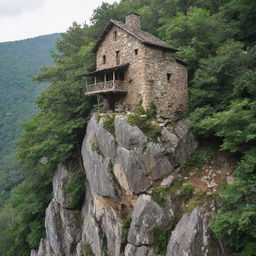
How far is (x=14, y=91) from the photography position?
78688 mm

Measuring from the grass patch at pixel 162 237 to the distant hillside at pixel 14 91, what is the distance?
48601 millimetres

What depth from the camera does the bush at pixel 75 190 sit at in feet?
60.7

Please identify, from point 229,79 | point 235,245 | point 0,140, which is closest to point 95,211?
point 235,245

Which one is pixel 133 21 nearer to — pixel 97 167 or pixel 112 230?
pixel 97 167

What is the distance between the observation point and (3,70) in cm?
8519

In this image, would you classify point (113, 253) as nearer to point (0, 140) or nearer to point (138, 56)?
point (138, 56)

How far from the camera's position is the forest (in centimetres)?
1014

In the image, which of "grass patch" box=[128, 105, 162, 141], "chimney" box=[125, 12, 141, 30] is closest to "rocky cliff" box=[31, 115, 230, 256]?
"grass patch" box=[128, 105, 162, 141]

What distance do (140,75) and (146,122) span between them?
3460 mm

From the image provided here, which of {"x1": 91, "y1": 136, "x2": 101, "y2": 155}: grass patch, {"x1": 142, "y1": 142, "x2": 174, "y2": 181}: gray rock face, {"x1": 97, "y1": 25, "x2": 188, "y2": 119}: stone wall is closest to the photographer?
{"x1": 142, "y1": 142, "x2": 174, "y2": 181}: gray rock face

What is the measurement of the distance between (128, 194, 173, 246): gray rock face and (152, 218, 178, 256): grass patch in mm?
188

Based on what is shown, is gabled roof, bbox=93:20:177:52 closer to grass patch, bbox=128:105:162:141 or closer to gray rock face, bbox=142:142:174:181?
grass patch, bbox=128:105:162:141

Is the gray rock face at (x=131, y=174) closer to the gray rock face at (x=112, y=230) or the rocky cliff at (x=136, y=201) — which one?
the rocky cliff at (x=136, y=201)

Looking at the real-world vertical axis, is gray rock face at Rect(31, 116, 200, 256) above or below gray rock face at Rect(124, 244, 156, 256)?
above
